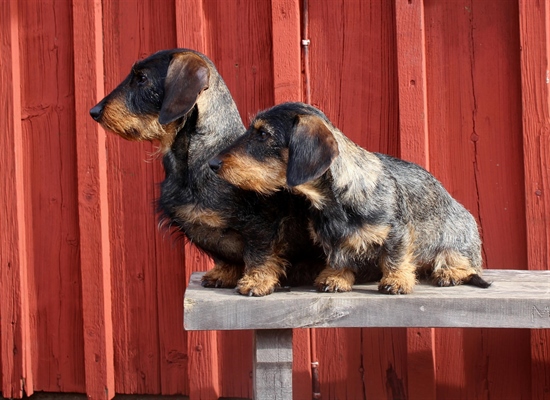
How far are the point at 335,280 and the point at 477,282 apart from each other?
0.74m

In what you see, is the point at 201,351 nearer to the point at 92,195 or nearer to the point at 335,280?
the point at 92,195

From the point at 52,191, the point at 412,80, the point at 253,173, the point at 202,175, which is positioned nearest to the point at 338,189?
the point at 253,173

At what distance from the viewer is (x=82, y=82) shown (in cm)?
499

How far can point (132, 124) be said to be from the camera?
3.50 m

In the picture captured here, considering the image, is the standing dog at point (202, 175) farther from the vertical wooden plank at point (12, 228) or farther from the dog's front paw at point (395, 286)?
the vertical wooden plank at point (12, 228)

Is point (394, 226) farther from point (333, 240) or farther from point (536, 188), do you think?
point (536, 188)

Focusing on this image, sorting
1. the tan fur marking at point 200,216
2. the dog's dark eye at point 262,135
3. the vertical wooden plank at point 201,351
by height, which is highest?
the dog's dark eye at point 262,135

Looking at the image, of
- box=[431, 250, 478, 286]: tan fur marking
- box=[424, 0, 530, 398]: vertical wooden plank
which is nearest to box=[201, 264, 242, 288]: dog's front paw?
box=[431, 250, 478, 286]: tan fur marking

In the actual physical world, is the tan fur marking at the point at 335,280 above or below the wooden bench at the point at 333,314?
above

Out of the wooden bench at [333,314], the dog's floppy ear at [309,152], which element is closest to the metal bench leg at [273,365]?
the wooden bench at [333,314]

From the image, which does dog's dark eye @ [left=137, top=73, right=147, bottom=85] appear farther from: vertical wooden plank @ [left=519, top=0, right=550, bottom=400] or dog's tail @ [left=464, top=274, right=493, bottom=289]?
vertical wooden plank @ [left=519, top=0, right=550, bottom=400]

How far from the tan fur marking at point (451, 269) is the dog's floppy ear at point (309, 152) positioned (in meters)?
1.02

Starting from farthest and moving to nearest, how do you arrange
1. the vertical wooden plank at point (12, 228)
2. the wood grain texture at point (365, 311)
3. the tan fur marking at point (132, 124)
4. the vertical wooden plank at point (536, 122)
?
the vertical wooden plank at point (12, 228) → the vertical wooden plank at point (536, 122) → the tan fur marking at point (132, 124) → the wood grain texture at point (365, 311)

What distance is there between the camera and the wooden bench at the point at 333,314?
3.28 metres
